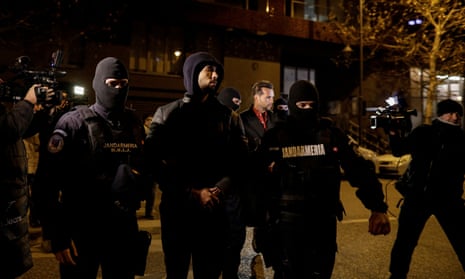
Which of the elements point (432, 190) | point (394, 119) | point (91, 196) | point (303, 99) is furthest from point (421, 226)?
point (91, 196)

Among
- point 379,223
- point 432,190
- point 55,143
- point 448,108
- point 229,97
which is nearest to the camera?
point 55,143

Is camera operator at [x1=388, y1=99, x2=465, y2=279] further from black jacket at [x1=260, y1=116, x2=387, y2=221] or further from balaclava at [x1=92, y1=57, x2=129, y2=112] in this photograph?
balaclava at [x1=92, y1=57, x2=129, y2=112]

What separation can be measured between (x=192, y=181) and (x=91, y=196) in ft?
2.32

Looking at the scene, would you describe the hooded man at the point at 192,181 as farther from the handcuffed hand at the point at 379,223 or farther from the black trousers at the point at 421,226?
the black trousers at the point at 421,226

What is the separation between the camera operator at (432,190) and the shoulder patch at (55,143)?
321 centimetres

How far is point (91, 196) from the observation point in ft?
10.1

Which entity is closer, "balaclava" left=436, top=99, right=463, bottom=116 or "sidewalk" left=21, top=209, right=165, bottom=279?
"balaclava" left=436, top=99, right=463, bottom=116

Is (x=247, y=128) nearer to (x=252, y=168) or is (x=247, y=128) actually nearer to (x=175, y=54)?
(x=252, y=168)

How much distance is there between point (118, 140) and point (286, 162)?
1.33 meters

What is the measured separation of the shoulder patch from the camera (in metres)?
2.98

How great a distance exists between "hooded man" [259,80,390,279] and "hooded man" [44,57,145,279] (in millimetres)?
1155

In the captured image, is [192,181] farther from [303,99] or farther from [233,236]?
[303,99]

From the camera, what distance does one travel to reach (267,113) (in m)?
5.75

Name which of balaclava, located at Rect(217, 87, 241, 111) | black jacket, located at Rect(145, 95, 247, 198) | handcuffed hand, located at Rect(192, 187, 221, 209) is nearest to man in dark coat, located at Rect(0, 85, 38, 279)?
black jacket, located at Rect(145, 95, 247, 198)
